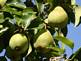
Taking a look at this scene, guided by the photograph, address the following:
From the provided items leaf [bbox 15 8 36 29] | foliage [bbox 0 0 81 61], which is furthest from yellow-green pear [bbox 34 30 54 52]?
leaf [bbox 15 8 36 29]

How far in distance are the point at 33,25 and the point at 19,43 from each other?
20 cm

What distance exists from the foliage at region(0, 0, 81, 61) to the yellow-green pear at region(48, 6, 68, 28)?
6 cm

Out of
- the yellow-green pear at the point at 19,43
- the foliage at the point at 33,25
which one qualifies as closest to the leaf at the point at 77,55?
the foliage at the point at 33,25

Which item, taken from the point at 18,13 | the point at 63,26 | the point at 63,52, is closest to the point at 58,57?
the point at 63,52

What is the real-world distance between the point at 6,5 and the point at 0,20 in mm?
167

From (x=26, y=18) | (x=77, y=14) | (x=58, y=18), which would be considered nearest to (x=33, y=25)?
(x=26, y=18)

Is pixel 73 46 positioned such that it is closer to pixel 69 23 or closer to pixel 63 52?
pixel 63 52

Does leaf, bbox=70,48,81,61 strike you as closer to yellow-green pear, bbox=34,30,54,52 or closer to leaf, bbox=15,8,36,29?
yellow-green pear, bbox=34,30,54,52

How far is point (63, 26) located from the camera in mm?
3084

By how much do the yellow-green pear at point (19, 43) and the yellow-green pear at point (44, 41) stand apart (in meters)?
0.08

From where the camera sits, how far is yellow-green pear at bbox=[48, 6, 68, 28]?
9.98ft

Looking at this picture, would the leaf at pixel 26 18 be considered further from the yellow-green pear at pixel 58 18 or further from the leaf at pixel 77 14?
the leaf at pixel 77 14

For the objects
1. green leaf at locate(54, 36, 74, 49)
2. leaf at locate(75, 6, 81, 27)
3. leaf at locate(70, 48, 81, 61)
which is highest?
leaf at locate(75, 6, 81, 27)

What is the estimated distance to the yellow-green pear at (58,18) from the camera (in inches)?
120
